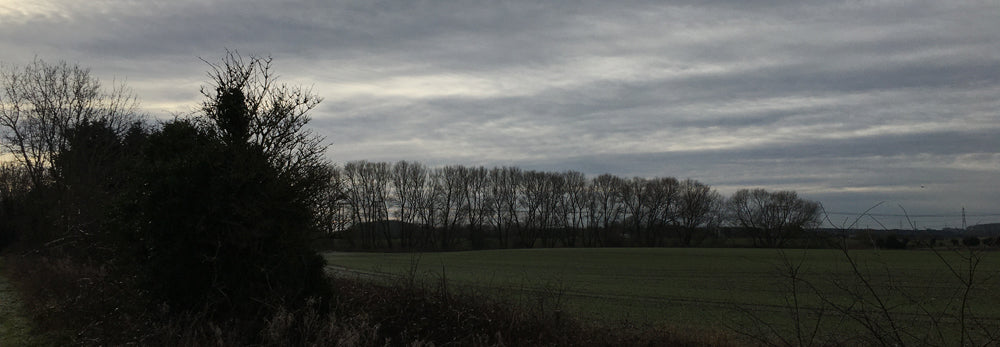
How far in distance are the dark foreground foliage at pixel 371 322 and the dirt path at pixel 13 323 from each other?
29cm

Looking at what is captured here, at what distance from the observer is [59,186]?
117ft

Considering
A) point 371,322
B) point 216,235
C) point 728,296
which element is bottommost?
point 728,296

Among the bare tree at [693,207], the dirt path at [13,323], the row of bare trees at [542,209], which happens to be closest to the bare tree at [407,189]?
the row of bare trees at [542,209]

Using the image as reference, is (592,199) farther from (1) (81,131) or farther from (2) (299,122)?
(2) (299,122)

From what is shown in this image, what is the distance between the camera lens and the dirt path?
468 inches

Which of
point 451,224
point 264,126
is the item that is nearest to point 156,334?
point 264,126

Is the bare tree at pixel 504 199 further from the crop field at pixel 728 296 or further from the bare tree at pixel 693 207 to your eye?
the crop field at pixel 728 296

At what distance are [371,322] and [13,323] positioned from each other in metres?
8.44

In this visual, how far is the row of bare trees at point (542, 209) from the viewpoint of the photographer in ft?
344

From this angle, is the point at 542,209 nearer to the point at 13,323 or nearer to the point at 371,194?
the point at 371,194

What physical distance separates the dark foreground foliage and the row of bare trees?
283 ft

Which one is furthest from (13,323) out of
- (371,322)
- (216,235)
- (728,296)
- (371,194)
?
(371,194)

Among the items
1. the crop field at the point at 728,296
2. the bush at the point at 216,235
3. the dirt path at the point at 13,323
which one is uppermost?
the bush at the point at 216,235

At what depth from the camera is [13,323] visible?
14.1 metres
